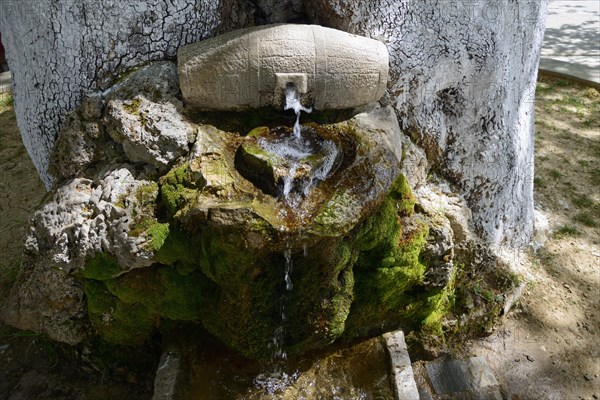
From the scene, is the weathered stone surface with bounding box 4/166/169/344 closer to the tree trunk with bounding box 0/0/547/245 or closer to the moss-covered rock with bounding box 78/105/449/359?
the moss-covered rock with bounding box 78/105/449/359

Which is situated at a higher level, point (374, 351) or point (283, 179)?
point (283, 179)

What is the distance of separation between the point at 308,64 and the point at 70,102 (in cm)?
137

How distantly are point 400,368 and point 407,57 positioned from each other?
6.03 ft

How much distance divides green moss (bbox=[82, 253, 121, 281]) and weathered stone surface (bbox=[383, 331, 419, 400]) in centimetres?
163

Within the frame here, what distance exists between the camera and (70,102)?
300cm

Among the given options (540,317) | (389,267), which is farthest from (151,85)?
(540,317)

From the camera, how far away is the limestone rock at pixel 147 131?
275 cm

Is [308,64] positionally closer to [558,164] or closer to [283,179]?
[283,179]

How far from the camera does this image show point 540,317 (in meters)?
3.79

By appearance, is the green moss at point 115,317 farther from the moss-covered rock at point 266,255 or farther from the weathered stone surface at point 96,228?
the weathered stone surface at point 96,228

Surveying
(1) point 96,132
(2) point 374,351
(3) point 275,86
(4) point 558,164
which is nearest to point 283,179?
(3) point 275,86

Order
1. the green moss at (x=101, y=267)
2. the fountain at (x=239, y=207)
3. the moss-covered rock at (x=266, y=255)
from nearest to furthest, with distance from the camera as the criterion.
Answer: the moss-covered rock at (x=266, y=255) → the fountain at (x=239, y=207) → the green moss at (x=101, y=267)

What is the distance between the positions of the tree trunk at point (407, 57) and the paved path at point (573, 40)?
3.95 metres

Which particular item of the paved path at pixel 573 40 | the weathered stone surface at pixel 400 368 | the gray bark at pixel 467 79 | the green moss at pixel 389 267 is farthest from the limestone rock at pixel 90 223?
the paved path at pixel 573 40
